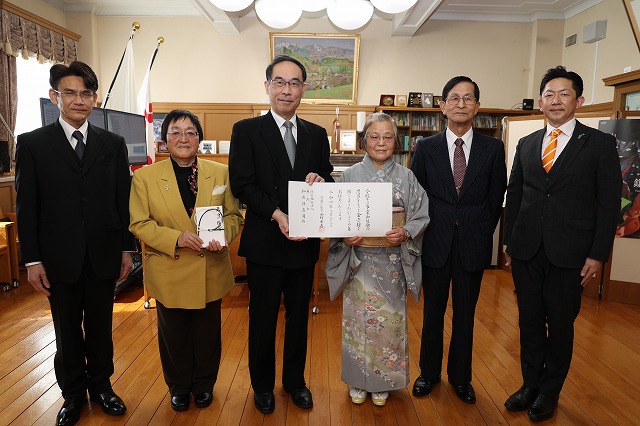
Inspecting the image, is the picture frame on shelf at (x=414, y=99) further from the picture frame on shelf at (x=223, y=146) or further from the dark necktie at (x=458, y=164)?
the dark necktie at (x=458, y=164)

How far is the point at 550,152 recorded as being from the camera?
6.93ft

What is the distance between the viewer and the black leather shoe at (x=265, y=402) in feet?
7.23

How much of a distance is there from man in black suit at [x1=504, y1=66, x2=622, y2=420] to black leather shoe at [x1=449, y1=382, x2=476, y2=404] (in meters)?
0.18

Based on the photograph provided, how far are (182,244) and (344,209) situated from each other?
74 cm

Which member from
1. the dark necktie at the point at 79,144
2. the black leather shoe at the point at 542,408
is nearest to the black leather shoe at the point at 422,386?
the black leather shoe at the point at 542,408

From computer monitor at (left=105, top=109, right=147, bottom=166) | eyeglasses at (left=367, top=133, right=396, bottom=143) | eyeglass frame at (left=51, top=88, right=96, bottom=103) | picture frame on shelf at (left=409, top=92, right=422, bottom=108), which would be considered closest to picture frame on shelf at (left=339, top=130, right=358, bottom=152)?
picture frame on shelf at (left=409, top=92, right=422, bottom=108)

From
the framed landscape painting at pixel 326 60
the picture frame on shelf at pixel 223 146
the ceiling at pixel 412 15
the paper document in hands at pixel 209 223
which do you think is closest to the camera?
the paper document in hands at pixel 209 223

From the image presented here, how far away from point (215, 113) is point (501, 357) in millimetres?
5753

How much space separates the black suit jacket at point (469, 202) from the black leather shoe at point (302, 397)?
0.92m

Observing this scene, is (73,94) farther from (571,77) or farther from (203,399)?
(571,77)

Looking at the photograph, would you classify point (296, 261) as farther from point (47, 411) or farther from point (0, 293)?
point (0, 293)

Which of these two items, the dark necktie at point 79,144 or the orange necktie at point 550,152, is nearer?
the dark necktie at point 79,144

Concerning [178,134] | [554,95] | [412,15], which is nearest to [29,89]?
[412,15]

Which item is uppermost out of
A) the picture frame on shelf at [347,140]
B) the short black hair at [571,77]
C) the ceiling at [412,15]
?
the ceiling at [412,15]
